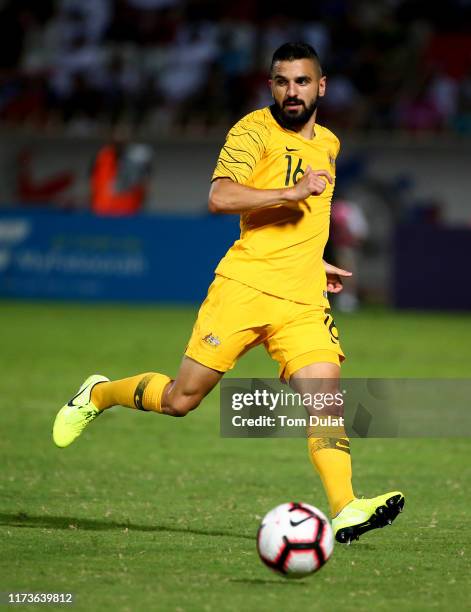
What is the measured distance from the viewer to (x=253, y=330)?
6594mm

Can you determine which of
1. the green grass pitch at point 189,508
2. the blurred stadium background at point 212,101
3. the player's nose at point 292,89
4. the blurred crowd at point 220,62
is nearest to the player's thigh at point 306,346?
the green grass pitch at point 189,508

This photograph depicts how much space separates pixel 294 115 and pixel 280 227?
0.53 metres

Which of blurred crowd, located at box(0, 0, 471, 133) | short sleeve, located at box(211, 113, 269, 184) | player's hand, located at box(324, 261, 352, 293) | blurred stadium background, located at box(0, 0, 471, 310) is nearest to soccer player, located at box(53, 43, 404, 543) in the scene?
short sleeve, located at box(211, 113, 269, 184)

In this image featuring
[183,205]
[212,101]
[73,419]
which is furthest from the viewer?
[183,205]

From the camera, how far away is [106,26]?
26.9 metres

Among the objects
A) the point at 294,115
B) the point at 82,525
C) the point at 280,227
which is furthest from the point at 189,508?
the point at 294,115

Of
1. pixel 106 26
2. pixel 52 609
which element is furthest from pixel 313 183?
pixel 106 26

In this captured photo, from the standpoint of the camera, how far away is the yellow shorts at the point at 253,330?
655 centimetres

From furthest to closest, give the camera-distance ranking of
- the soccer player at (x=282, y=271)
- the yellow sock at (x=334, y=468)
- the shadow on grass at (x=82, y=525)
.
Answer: the shadow on grass at (x=82, y=525), the soccer player at (x=282, y=271), the yellow sock at (x=334, y=468)

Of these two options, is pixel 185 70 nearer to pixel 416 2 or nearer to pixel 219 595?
pixel 416 2

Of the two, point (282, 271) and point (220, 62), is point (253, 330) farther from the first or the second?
point (220, 62)

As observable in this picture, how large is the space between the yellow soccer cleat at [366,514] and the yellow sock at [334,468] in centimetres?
5

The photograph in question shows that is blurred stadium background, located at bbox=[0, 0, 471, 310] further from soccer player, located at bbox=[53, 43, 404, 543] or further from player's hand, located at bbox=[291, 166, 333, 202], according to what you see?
player's hand, located at bbox=[291, 166, 333, 202]

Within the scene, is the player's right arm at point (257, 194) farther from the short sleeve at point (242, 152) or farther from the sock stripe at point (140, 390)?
the sock stripe at point (140, 390)
